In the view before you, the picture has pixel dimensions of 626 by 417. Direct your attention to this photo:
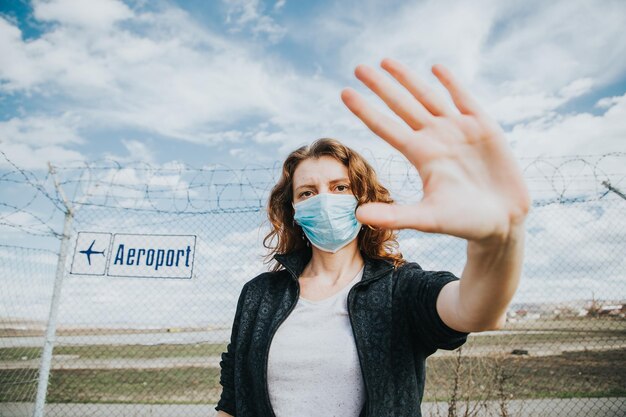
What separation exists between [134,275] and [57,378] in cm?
748

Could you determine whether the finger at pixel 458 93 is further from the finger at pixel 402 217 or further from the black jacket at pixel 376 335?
the black jacket at pixel 376 335

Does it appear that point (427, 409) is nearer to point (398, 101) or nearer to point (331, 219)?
point (331, 219)

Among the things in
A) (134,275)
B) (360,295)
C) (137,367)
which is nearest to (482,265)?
(360,295)

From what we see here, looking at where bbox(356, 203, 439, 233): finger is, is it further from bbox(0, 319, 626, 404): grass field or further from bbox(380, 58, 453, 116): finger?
bbox(0, 319, 626, 404): grass field

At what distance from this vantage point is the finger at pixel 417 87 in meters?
0.81

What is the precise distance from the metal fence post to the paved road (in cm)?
161

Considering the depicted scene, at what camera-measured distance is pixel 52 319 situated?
4.12 m

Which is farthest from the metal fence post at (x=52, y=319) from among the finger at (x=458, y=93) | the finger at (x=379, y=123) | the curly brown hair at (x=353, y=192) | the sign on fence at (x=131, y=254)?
the finger at (x=458, y=93)

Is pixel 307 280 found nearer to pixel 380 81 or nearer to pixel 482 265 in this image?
pixel 482 265

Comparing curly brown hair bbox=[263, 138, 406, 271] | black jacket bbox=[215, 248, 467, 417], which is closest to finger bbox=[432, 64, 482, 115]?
black jacket bbox=[215, 248, 467, 417]

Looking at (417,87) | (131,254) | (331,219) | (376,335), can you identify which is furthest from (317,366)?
(131,254)

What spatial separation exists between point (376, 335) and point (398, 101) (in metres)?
0.89

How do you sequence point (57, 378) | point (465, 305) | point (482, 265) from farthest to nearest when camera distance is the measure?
point (57, 378) → point (465, 305) → point (482, 265)

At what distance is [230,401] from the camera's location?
1.65 meters
